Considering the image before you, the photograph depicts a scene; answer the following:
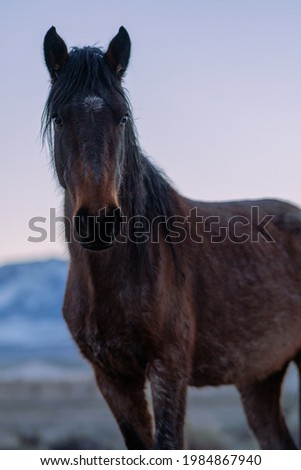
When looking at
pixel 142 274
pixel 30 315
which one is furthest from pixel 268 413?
pixel 30 315

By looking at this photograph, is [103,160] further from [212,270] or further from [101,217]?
[212,270]

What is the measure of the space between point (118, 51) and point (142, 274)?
1.34m

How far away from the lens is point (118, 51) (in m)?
4.68

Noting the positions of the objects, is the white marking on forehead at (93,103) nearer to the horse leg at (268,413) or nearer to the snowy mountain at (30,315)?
the horse leg at (268,413)

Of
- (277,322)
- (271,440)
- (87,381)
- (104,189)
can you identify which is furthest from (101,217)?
(87,381)

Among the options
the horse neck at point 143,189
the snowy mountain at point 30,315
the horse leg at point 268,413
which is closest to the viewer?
the horse neck at point 143,189

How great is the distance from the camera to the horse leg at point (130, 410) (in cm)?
498

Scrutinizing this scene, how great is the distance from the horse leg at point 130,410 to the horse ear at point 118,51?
1901 mm

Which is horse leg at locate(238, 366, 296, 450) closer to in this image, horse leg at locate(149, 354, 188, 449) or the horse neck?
horse leg at locate(149, 354, 188, 449)

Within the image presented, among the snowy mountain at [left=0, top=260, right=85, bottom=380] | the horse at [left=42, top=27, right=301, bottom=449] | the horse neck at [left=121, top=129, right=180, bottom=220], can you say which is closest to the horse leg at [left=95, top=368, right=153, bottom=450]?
the horse at [left=42, top=27, right=301, bottom=449]

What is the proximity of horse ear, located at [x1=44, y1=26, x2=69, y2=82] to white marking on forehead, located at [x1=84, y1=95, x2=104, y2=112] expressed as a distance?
0.45m

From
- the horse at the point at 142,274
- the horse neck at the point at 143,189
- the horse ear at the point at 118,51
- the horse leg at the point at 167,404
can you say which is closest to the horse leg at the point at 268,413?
the horse at the point at 142,274

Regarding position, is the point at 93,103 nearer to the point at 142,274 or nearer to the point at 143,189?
the point at 143,189
